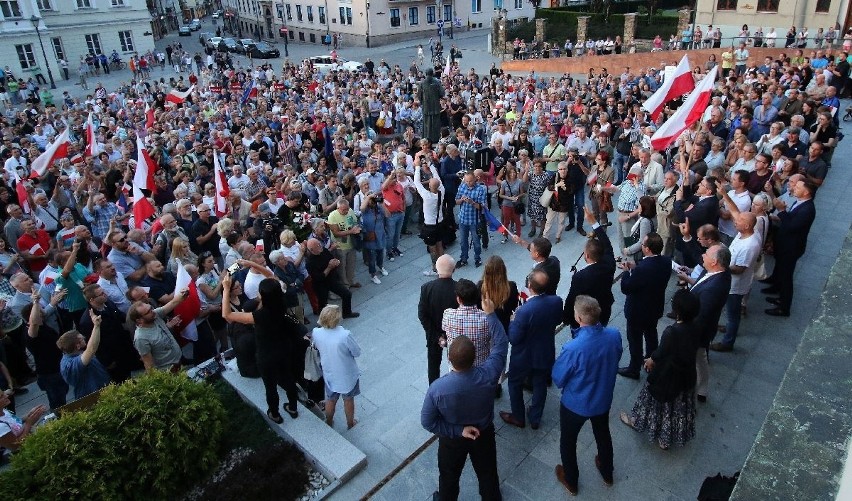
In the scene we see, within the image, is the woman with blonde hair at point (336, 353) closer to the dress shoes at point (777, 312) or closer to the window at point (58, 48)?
the dress shoes at point (777, 312)

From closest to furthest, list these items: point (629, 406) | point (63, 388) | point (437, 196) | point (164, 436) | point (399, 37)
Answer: point (164, 436) → point (629, 406) → point (63, 388) → point (437, 196) → point (399, 37)

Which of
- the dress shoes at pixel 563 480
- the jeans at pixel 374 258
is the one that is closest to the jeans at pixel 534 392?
the dress shoes at pixel 563 480

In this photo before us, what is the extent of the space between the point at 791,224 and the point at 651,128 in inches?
225

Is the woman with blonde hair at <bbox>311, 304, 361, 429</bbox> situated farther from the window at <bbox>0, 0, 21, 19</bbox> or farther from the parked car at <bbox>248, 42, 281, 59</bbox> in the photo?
the parked car at <bbox>248, 42, 281, 59</bbox>

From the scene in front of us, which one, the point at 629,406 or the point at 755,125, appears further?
the point at 755,125

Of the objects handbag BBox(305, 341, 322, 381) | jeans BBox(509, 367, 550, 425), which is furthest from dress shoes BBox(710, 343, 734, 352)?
handbag BBox(305, 341, 322, 381)

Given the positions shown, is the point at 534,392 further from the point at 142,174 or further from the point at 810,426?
the point at 142,174

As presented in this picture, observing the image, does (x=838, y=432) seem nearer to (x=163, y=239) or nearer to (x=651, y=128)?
(x=163, y=239)

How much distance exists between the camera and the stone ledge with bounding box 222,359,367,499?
18.2 feet

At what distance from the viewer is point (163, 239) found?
8.84 m

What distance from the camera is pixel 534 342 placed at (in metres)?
5.41

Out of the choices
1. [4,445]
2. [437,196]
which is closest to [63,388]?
[4,445]

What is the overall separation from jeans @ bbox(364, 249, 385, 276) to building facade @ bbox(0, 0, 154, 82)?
4015cm

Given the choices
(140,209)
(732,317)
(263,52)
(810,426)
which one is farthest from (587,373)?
(263,52)
